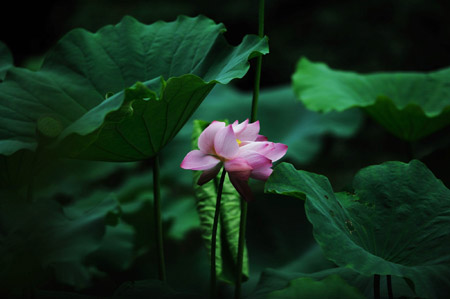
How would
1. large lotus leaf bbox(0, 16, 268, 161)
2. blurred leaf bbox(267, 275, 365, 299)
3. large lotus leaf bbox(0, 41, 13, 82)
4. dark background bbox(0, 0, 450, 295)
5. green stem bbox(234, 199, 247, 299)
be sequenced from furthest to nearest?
dark background bbox(0, 0, 450, 295)
large lotus leaf bbox(0, 41, 13, 82)
green stem bbox(234, 199, 247, 299)
large lotus leaf bbox(0, 16, 268, 161)
blurred leaf bbox(267, 275, 365, 299)

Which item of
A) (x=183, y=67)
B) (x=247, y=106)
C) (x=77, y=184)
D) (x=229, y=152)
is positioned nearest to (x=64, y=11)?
(x=247, y=106)

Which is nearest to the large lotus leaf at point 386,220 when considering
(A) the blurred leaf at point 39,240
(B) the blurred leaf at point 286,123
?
(A) the blurred leaf at point 39,240

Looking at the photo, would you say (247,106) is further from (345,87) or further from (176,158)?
(345,87)

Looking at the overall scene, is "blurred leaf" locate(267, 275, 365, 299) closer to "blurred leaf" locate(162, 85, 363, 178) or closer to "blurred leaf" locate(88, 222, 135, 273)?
"blurred leaf" locate(88, 222, 135, 273)

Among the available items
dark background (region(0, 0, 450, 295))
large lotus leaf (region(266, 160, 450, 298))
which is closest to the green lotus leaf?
dark background (region(0, 0, 450, 295))

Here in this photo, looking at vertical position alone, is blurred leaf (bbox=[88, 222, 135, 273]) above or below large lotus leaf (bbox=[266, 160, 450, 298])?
below

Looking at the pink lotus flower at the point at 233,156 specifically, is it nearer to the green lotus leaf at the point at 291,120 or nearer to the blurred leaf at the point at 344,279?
the blurred leaf at the point at 344,279

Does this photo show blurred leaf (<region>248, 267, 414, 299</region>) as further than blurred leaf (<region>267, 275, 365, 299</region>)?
Yes

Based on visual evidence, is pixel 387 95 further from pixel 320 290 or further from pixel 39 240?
pixel 39 240
